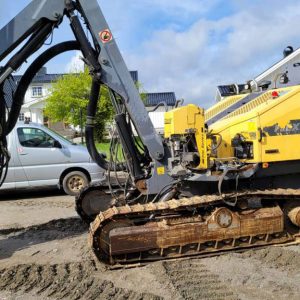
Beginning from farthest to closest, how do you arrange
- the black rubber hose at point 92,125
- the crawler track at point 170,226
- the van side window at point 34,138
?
the van side window at point 34,138, the black rubber hose at point 92,125, the crawler track at point 170,226

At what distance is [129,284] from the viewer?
566 cm

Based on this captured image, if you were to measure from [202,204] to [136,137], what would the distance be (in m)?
1.42

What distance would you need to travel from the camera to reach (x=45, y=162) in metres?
12.4

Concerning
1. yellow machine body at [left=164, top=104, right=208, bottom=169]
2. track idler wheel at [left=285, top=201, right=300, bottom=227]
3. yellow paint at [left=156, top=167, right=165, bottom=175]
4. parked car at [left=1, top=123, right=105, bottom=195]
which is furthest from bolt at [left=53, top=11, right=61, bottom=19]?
parked car at [left=1, top=123, right=105, bottom=195]

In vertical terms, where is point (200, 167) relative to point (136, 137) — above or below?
below

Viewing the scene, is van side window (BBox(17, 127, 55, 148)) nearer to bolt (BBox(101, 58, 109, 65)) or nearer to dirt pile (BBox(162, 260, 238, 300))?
bolt (BBox(101, 58, 109, 65))

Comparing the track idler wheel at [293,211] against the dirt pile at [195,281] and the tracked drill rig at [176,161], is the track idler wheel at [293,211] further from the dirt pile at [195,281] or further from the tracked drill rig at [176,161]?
the dirt pile at [195,281]

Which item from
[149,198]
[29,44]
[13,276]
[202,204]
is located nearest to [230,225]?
[202,204]

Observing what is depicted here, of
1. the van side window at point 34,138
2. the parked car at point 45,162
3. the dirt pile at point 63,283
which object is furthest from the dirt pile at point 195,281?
the van side window at point 34,138

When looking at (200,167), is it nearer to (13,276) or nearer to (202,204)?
(202,204)

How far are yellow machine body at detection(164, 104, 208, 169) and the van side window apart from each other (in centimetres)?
632

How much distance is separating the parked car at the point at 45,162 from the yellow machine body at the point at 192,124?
5658 mm

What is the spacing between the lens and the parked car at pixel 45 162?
40.0ft

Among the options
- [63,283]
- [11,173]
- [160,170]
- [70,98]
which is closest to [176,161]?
[160,170]
